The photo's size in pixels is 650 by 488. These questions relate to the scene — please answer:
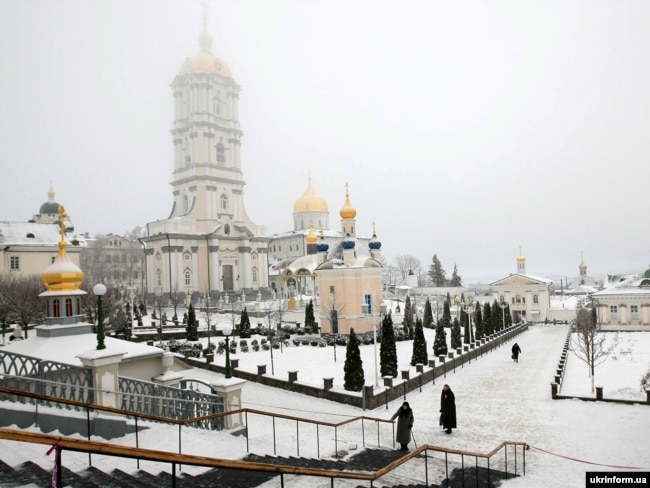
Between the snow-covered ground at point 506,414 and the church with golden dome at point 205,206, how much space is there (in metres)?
30.8

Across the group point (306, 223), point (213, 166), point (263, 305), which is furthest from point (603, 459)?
point (306, 223)

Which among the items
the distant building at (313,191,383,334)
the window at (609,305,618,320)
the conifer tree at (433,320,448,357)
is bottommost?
the window at (609,305,618,320)

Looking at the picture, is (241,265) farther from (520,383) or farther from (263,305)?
(520,383)

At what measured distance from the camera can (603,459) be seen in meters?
11.8

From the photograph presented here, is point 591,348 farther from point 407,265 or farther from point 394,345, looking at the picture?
point 407,265

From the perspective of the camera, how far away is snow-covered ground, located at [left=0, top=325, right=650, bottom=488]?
9.95 m

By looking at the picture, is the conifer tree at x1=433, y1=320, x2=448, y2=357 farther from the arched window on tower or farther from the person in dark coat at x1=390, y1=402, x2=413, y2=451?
the arched window on tower

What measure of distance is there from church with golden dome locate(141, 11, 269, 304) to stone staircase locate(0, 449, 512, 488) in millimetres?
47598

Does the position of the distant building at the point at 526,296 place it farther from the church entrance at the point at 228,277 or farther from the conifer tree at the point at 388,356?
the conifer tree at the point at 388,356

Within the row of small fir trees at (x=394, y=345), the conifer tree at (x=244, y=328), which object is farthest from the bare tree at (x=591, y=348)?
the conifer tree at (x=244, y=328)

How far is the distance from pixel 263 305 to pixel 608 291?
1351 inches

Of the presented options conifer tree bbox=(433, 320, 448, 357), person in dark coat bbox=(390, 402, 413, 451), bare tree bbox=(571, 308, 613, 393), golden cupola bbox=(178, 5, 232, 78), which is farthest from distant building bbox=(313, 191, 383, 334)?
golden cupola bbox=(178, 5, 232, 78)

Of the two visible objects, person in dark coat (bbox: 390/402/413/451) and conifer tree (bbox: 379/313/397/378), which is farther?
conifer tree (bbox: 379/313/397/378)

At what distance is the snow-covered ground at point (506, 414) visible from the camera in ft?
32.6
